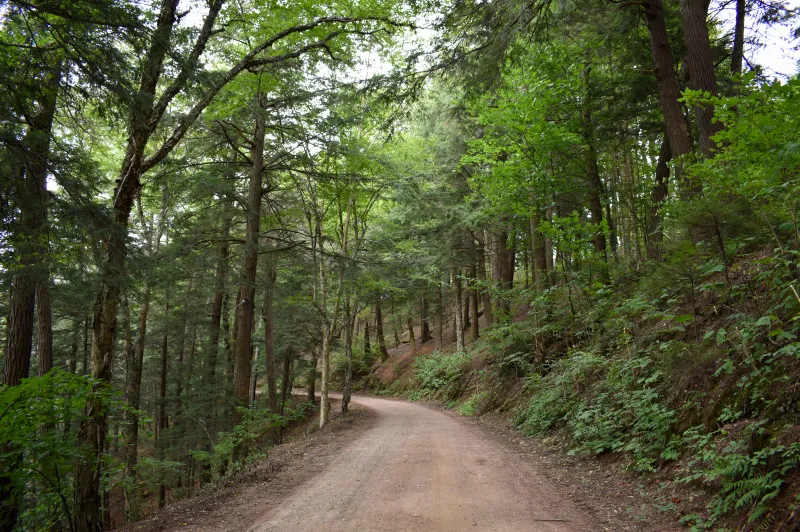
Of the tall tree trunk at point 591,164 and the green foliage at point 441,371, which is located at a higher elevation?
the tall tree trunk at point 591,164

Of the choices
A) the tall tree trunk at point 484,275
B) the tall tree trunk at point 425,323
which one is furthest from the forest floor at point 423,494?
the tall tree trunk at point 425,323

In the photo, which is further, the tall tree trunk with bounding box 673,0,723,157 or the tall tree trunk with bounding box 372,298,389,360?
the tall tree trunk with bounding box 372,298,389,360

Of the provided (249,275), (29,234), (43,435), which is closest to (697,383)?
(43,435)

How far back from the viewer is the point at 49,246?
599cm

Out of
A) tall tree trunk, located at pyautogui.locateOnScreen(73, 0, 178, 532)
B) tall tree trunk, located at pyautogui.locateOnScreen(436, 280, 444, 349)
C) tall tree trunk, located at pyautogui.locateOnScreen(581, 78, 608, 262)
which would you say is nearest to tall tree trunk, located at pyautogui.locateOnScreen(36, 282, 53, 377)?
tall tree trunk, located at pyautogui.locateOnScreen(73, 0, 178, 532)

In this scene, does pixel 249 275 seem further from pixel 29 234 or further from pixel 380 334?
pixel 380 334

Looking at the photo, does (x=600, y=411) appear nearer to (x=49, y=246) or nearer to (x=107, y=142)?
(x=49, y=246)

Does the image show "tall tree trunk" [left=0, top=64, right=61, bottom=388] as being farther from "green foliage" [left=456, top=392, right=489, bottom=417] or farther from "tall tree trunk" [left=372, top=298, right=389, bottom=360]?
"tall tree trunk" [left=372, top=298, right=389, bottom=360]

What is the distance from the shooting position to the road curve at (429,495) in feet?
15.3

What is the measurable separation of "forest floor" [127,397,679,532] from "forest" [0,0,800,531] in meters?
0.72

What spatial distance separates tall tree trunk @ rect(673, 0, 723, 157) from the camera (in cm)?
837

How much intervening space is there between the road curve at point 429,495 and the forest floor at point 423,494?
13 mm

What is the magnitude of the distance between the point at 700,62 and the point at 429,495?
9022 millimetres

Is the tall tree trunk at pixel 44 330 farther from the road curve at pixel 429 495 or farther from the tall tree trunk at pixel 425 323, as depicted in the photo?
the tall tree trunk at pixel 425 323
